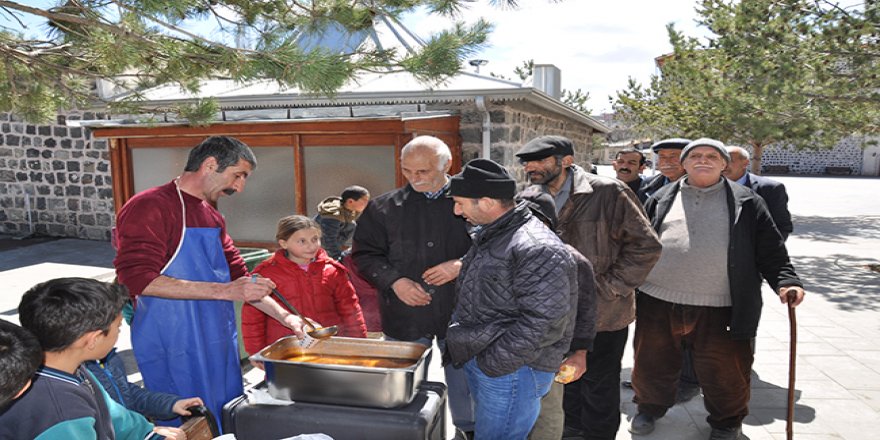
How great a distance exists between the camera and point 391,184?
7.73 metres

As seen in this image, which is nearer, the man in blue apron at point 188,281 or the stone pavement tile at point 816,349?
the man in blue apron at point 188,281

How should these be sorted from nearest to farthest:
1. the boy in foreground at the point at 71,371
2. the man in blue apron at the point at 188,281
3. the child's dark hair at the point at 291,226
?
the boy in foreground at the point at 71,371
the man in blue apron at the point at 188,281
the child's dark hair at the point at 291,226

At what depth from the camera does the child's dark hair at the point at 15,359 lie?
63.2 inches

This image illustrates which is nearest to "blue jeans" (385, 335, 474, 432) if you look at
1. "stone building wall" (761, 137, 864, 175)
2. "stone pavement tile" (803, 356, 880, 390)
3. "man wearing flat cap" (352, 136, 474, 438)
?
"man wearing flat cap" (352, 136, 474, 438)

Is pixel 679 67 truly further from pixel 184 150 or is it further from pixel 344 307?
pixel 344 307

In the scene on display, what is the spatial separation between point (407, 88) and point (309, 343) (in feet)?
18.8

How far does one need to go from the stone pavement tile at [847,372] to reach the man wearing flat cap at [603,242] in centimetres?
251

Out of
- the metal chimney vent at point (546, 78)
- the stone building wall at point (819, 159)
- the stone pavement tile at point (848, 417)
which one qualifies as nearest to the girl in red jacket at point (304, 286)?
the stone pavement tile at point (848, 417)

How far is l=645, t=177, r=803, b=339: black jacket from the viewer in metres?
3.35

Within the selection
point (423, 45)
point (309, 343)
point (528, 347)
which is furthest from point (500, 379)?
point (423, 45)

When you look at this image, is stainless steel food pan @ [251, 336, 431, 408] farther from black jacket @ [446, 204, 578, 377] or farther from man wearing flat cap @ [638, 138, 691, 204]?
man wearing flat cap @ [638, 138, 691, 204]

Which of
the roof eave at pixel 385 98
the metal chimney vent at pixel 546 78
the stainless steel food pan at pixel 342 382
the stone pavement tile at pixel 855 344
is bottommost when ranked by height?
the stone pavement tile at pixel 855 344

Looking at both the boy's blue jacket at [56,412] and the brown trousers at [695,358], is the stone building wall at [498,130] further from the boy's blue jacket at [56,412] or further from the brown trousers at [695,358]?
the boy's blue jacket at [56,412]

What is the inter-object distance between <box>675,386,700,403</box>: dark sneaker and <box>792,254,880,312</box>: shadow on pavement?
3973 mm
